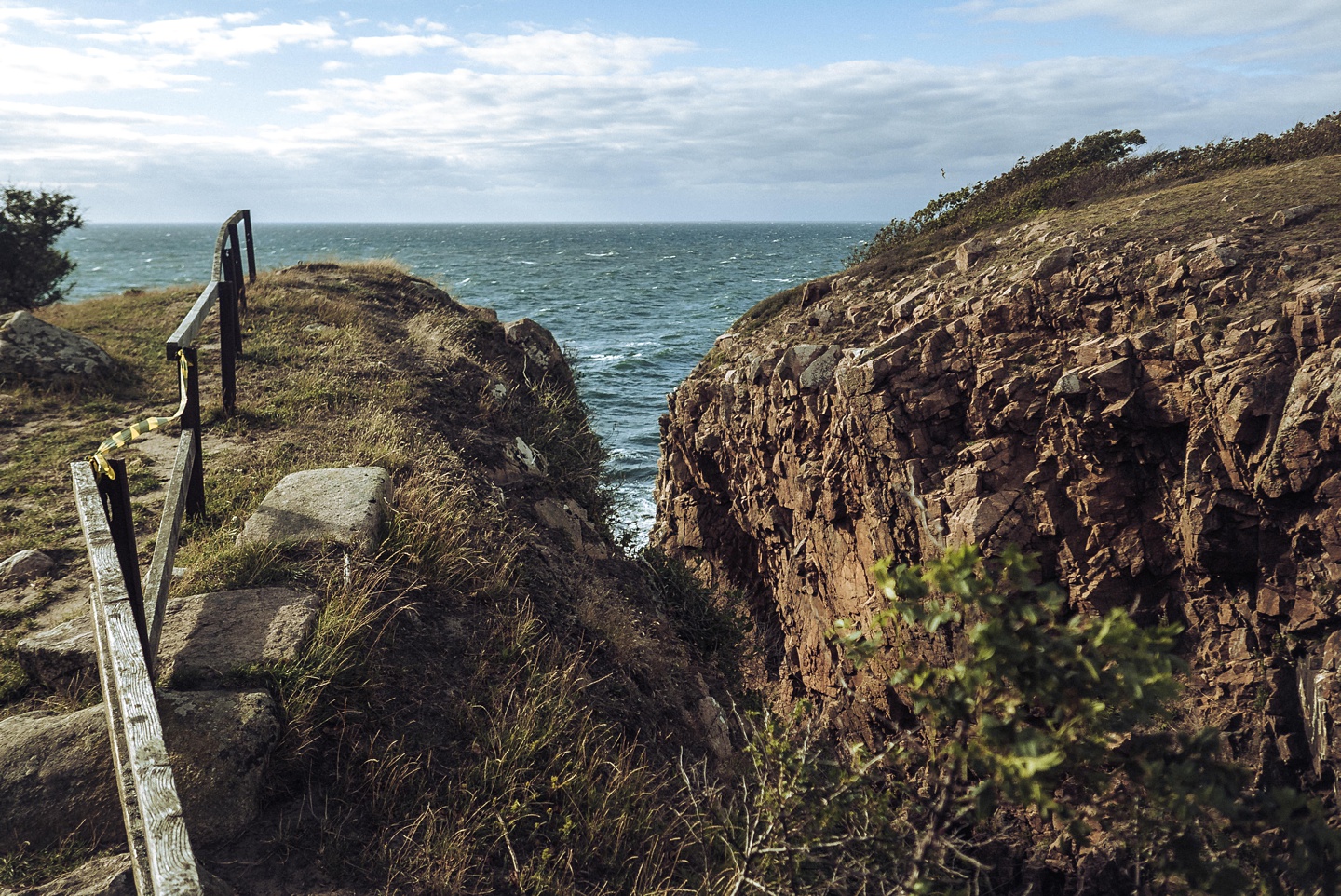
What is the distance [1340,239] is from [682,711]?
321 inches

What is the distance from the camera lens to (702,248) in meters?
102

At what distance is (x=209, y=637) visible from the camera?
4559 mm

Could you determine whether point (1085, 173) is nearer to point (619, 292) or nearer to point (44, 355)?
point (44, 355)

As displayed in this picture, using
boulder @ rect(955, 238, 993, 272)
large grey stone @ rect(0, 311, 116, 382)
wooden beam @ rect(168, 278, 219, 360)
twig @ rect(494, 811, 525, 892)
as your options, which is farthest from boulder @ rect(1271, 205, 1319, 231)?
large grey stone @ rect(0, 311, 116, 382)

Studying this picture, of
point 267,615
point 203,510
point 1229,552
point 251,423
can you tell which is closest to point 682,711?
point 267,615

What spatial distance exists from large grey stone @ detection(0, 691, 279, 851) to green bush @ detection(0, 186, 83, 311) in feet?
63.0

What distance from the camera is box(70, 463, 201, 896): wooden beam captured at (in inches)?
86.5

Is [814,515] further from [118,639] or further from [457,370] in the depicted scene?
[118,639]

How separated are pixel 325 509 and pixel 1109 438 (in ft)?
23.8

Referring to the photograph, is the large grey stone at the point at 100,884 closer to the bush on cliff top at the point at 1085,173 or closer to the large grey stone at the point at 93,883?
the large grey stone at the point at 93,883

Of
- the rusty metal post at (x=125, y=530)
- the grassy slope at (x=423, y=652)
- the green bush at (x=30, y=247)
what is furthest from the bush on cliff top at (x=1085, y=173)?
the green bush at (x=30, y=247)

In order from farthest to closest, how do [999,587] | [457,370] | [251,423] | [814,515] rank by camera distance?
[457,370], [814,515], [251,423], [999,587]

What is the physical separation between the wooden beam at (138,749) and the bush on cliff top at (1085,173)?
1391 cm

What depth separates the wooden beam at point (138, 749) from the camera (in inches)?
86.5
